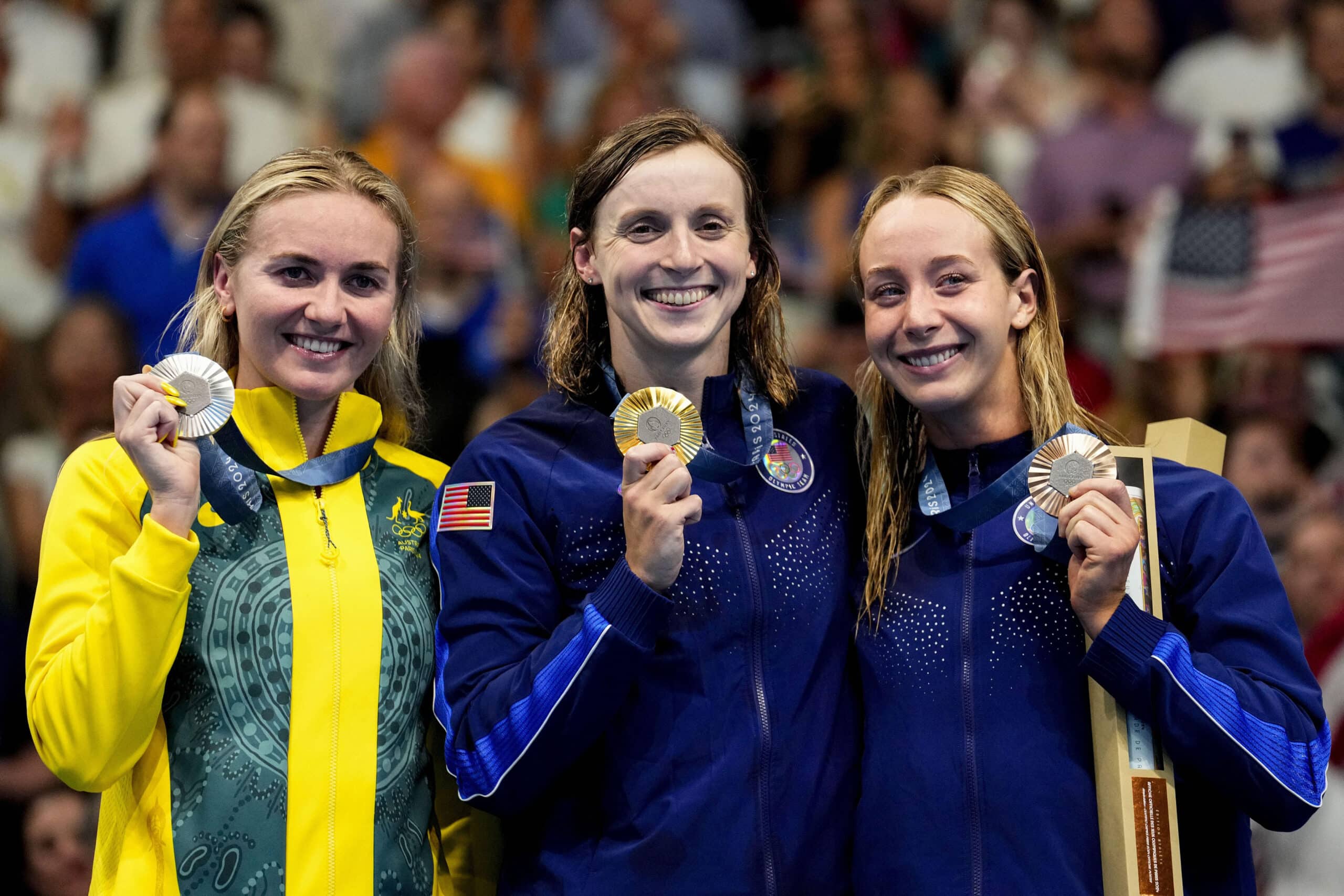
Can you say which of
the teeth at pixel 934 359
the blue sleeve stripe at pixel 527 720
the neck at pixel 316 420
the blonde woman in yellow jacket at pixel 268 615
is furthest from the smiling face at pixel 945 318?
the neck at pixel 316 420

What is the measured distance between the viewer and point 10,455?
683 centimetres

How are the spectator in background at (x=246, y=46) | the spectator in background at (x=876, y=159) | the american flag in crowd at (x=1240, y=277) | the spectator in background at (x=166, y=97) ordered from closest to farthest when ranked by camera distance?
the american flag in crowd at (x=1240, y=277) → the spectator in background at (x=876, y=159) → the spectator in background at (x=166, y=97) → the spectator in background at (x=246, y=46)

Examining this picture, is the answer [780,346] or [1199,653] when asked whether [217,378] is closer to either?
[780,346]

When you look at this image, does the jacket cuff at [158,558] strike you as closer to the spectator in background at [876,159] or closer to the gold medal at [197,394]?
the gold medal at [197,394]

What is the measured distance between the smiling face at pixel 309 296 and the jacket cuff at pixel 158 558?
0.46 m

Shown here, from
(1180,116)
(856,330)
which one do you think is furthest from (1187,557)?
(1180,116)

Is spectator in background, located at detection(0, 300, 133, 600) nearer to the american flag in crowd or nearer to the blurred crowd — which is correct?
the blurred crowd

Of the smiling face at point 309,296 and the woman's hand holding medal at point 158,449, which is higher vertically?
the smiling face at point 309,296

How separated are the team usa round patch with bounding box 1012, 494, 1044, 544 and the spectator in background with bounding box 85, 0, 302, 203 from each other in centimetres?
554

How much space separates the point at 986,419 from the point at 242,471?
1.45 m

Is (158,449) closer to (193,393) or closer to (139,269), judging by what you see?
(193,393)

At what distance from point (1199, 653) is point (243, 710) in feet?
5.62

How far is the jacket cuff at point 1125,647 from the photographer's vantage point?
246cm

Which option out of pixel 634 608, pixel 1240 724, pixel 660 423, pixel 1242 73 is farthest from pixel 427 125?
pixel 1240 724
